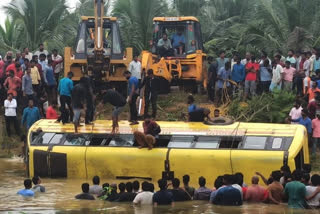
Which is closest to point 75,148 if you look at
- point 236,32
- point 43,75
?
point 43,75

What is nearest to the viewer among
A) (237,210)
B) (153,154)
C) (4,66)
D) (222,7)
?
(237,210)

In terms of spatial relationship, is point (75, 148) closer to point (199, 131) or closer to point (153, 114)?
point (199, 131)

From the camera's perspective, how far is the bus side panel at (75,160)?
2567cm

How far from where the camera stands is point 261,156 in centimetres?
2417

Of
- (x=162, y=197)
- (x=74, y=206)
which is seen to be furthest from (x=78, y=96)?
(x=162, y=197)

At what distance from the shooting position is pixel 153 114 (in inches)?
1220

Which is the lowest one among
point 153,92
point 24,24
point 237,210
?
point 237,210

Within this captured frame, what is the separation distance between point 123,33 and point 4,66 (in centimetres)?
1047

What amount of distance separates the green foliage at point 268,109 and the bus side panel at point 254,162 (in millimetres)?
5924

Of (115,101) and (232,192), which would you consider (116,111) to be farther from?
(232,192)

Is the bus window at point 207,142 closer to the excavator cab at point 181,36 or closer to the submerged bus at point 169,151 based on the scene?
the submerged bus at point 169,151

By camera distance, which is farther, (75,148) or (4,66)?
(4,66)

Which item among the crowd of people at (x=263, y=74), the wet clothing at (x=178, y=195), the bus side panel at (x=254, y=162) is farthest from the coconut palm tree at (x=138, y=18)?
the wet clothing at (x=178, y=195)

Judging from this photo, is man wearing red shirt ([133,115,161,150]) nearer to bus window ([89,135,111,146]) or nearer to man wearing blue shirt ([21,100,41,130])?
bus window ([89,135,111,146])
